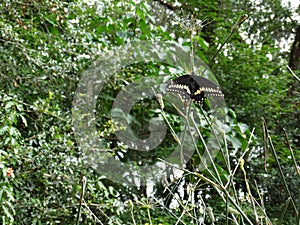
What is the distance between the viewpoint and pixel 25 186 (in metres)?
1.47

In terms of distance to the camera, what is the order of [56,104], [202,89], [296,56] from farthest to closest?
1. [296,56]
2. [56,104]
3. [202,89]

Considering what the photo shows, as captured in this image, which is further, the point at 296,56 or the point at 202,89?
the point at 296,56

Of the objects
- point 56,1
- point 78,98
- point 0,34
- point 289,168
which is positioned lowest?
point 289,168

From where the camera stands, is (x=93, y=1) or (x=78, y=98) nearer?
(x=78, y=98)

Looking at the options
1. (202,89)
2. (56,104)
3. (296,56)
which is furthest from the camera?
(296,56)

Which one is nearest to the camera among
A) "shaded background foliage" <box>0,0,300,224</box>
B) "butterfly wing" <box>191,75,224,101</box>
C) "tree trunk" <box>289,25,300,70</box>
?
"butterfly wing" <box>191,75,224,101</box>

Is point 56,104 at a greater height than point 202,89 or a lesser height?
lesser

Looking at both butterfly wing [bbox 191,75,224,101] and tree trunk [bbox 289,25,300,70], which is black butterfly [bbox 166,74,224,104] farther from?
tree trunk [bbox 289,25,300,70]

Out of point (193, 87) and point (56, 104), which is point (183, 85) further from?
point (56, 104)

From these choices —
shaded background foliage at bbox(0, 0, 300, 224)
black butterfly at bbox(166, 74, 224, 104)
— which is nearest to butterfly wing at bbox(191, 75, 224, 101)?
black butterfly at bbox(166, 74, 224, 104)

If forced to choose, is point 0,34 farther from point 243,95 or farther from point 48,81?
point 243,95

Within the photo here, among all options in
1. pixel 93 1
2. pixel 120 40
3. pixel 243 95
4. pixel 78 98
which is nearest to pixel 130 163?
pixel 78 98

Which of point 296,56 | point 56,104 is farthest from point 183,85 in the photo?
point 296,56

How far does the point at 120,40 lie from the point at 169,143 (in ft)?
2.83
